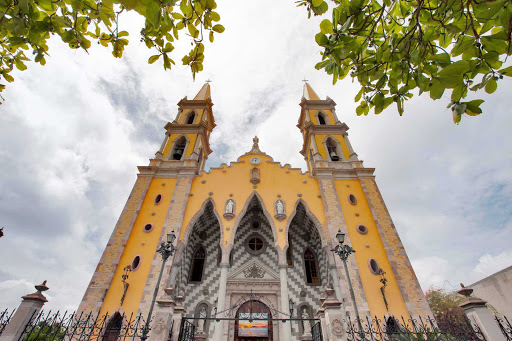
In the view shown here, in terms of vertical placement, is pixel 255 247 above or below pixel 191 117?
below

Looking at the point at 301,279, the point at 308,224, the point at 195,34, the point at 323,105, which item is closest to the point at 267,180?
the point at 308,224

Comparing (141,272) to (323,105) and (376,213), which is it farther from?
(323,105)

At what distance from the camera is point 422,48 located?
2117 mm

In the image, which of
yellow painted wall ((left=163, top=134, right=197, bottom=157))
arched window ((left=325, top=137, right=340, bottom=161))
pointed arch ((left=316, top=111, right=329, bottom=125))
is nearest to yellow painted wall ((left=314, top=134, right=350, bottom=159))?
arched window ((left=325, top=137, right=340, bottom=161))

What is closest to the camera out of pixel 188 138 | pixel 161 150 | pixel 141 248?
pixel 141 248

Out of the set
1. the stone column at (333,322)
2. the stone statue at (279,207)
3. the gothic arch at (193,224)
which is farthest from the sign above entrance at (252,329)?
the stone column at (333,322)

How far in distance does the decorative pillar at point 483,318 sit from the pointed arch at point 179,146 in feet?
52.2

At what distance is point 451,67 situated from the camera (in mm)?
1668

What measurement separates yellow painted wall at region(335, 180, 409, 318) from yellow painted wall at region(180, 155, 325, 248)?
167 cm

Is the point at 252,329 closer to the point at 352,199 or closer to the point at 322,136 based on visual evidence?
the point at 352,199

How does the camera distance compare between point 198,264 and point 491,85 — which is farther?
point 198,264

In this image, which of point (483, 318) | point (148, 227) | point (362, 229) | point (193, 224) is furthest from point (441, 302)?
point (148, 227)

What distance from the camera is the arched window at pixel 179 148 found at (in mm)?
17812

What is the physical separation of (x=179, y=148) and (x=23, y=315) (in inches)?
548
